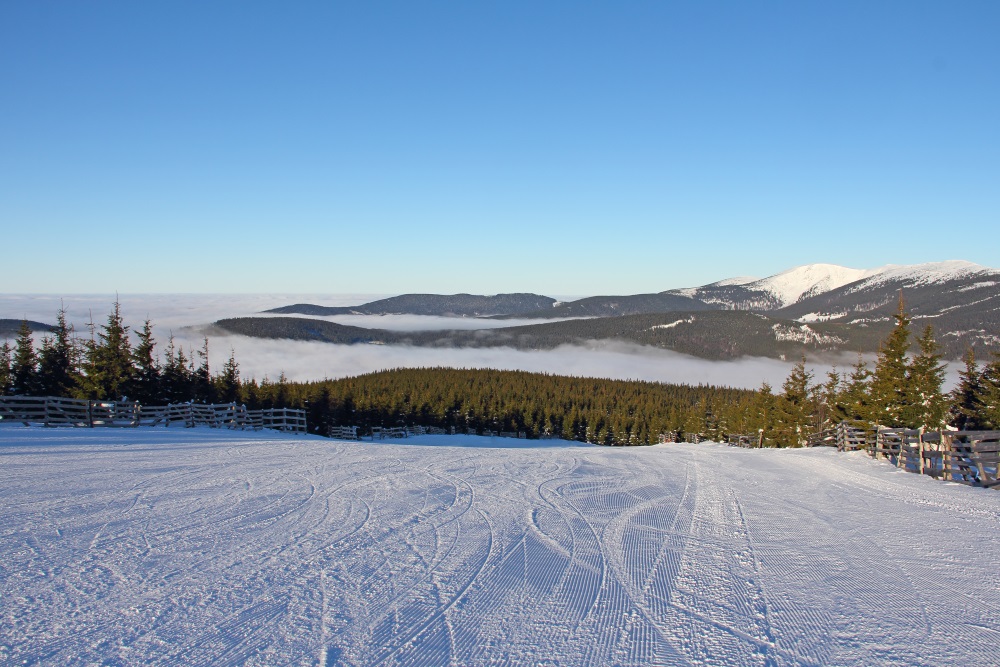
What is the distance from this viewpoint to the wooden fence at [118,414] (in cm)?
2206

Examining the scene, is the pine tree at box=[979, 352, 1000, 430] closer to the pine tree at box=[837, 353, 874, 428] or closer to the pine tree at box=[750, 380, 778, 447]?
the pine tree at box=[837, 353, 874, 428]

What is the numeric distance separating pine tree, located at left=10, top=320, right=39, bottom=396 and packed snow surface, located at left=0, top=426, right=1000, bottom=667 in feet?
103

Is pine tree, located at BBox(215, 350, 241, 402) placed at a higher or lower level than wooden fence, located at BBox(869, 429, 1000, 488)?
lower

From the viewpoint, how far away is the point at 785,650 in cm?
452

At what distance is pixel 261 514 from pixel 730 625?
631cm

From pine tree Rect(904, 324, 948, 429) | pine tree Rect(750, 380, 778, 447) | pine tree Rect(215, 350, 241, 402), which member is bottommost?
pine tree Rect(750, 380, 778, 447)

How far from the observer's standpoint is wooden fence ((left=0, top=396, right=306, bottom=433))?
72.4ft

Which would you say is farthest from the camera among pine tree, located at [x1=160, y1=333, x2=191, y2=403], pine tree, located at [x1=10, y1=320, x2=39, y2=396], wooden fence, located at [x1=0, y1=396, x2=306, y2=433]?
pine tree, located at [x1=160, y1=333, x2=191, y2=403]

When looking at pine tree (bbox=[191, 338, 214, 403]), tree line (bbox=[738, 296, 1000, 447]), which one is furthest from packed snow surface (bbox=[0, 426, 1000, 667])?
pine tree (bbox=[191, 338, 214, 403])

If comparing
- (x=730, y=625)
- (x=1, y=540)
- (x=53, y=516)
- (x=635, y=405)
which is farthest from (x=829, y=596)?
(x=635, y=405)

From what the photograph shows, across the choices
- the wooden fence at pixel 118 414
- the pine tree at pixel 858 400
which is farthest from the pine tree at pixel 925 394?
the wooden fence at pixel 118 414

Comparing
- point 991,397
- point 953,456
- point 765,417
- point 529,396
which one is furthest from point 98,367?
point 529,396

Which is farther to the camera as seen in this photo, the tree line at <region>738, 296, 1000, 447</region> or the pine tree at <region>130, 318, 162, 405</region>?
the pine tree at <region>130, 318, 162, 405</region>

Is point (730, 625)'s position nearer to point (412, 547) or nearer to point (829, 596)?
point (829, 596)
